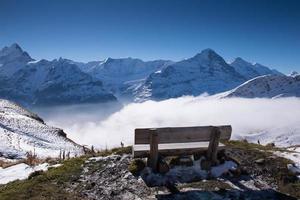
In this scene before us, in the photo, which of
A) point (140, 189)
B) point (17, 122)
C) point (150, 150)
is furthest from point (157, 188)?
point (17, 122)

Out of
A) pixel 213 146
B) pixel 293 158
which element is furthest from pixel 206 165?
pixel 293 158

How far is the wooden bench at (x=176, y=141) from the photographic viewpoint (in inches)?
536

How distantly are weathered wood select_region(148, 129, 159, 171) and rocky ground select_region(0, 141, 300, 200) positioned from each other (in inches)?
13.6

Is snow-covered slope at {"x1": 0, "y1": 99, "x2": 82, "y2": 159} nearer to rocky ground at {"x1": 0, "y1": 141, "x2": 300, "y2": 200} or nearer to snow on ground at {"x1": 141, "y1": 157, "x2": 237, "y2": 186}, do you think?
rocky ground at {"x1": 0, "y1": 141, "x2": 300, "y2": 200}

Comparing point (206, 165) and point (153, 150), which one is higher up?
point (153, 150)

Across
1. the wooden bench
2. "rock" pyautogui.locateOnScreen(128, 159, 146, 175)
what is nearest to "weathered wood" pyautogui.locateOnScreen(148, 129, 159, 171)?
the wooden bench

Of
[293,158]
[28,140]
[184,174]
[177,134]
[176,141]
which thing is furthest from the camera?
[28,140]

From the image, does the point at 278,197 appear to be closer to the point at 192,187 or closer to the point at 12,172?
the point at 192,187

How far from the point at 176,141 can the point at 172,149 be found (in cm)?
47

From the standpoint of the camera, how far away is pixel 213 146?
14.6 meters

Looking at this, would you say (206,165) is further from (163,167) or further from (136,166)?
(136,166)

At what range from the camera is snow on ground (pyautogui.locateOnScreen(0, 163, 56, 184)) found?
15052 millimetres

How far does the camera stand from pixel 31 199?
11398 mm

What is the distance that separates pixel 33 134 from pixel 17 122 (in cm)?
937
